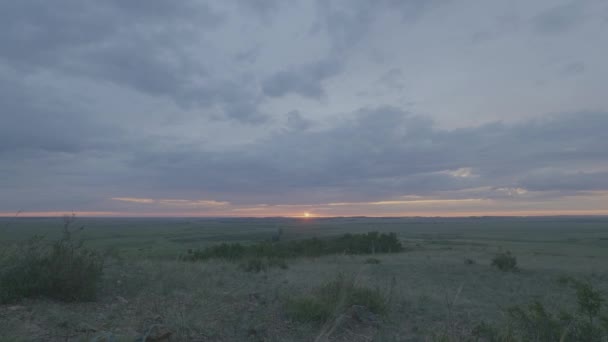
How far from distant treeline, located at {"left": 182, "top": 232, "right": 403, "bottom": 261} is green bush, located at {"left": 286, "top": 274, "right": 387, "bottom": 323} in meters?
18.1

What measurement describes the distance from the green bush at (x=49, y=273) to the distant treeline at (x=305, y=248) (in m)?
19.0

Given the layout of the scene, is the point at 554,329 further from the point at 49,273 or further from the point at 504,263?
the point at 504,263

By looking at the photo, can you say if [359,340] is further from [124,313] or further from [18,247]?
[18,247]

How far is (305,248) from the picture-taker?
34.4m

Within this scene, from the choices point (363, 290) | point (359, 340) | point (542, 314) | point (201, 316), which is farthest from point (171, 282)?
point (542, 314)

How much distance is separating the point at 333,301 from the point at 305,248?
26.6 metres

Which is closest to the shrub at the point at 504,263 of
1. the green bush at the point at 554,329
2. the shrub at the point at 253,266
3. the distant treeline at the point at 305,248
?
the distant treeline at the point at 305,248

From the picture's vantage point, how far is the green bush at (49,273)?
7.35 metres

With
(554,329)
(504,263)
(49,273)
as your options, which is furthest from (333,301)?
(504,263)

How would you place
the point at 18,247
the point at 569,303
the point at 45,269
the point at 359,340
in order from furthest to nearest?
the point at 569,303 < the point at 18,247 < the point at 45,269 < the point at 359,340

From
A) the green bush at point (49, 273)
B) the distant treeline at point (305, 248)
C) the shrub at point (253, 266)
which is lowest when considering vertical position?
the distant treeline at point (305, 248)

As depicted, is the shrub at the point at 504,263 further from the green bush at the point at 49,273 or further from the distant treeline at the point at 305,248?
the green bush at the point at 49,273

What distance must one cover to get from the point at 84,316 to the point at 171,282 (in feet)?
12.0

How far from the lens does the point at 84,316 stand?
21.9 ft
